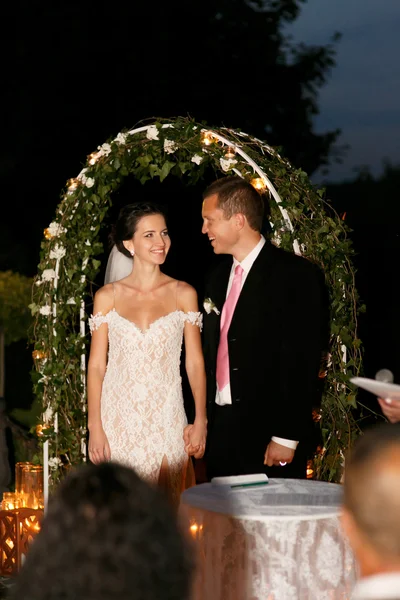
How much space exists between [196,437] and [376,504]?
2.99 meters

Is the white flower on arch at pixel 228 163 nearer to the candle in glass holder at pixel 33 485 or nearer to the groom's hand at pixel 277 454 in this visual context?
the groom's hand at pixel 277 454

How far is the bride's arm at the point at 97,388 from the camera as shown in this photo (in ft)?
15.9

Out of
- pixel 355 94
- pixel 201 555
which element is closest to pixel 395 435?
pixel 201 555

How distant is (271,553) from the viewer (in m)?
3.33

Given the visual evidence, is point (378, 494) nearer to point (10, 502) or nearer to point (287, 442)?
point (287, 442)

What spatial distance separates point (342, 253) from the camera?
5.36 m

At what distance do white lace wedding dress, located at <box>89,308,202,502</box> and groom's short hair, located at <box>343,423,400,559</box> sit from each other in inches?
119

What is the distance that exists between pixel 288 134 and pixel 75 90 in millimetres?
3253

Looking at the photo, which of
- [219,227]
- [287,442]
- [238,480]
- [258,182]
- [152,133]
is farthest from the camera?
[152,133]

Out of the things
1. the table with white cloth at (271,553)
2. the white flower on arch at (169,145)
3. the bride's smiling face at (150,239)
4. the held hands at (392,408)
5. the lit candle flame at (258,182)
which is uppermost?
the white flower on arch at (169,145)

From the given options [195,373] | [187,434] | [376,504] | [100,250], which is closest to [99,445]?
[187,434]

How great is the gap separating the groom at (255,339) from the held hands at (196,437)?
0.34ft

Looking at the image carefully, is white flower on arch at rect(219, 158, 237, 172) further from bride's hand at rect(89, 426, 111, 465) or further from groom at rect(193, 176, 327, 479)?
bride's hand at rect(89, 426, 111, 465)

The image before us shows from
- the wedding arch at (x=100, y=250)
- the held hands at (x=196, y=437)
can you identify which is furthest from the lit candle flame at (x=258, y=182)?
the held hands at (x=196, y=437)
